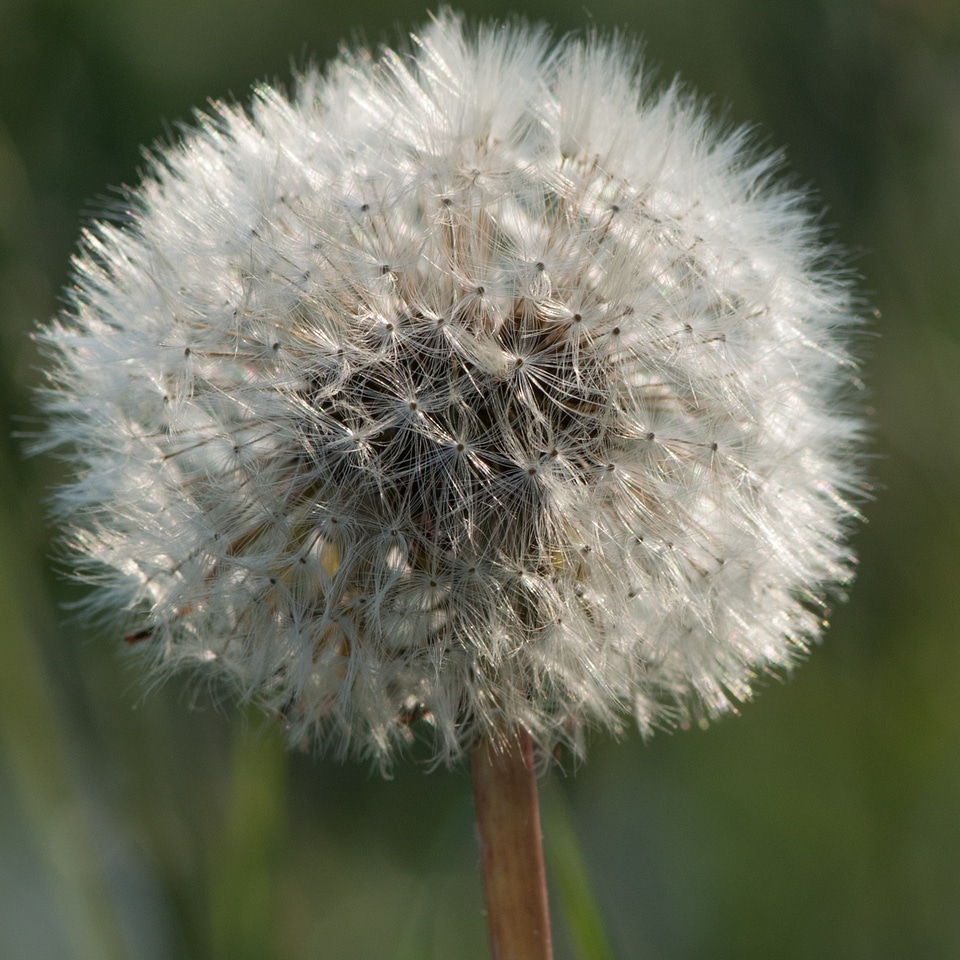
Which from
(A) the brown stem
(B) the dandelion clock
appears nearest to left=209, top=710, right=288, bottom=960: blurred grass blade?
(B) the dandelion clock

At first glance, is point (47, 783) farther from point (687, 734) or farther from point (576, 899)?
point (687, 734)

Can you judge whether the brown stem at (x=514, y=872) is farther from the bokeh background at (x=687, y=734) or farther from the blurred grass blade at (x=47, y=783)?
the blurred grass blade at (x=47, y=783)

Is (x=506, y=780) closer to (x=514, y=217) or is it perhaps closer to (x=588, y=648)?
(x=588, y=648)

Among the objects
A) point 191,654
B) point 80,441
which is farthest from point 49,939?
point 80,441

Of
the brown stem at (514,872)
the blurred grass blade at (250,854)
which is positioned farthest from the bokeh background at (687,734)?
the brown stem at (514,872)

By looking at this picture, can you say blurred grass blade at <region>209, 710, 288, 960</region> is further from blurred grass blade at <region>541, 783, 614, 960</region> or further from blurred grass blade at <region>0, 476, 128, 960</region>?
blurred grass blade at <region>541, 783, 614, 960</region>

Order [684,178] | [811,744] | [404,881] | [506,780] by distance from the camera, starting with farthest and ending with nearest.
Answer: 1. [404,881]
2. [811,744]
3. [684,178]
4. [506,780]
